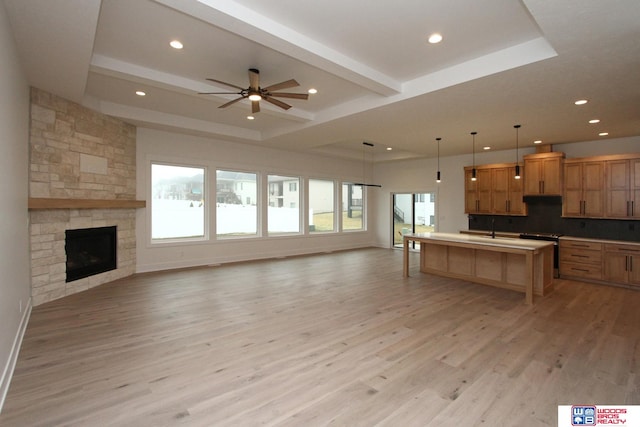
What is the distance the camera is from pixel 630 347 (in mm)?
3176

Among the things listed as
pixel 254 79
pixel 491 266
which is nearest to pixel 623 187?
pixel 491 266

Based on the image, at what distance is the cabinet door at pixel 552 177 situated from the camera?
6.66m

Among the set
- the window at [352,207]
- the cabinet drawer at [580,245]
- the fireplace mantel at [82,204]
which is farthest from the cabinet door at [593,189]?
the fireplace mantel at [82,204]

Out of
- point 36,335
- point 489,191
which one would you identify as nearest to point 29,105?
point 36,335

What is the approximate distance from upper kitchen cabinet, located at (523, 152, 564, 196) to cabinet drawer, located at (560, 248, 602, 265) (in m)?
1.26

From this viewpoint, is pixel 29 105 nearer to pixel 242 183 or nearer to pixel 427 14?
pixel 242 183

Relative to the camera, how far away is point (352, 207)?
421 inches

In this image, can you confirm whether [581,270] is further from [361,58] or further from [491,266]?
[361,58]

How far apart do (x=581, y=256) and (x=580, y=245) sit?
0.72 feet

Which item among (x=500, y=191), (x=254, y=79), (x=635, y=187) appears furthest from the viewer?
(x=500, y=191)

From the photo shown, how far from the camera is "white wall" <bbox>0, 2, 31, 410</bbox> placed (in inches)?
98.0

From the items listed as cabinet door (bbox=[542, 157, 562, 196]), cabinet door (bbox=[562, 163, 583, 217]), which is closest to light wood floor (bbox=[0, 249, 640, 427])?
cabinet door (bbox=[562, 163, 583, 217])

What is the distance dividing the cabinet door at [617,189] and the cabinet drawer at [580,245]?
27.9 inches

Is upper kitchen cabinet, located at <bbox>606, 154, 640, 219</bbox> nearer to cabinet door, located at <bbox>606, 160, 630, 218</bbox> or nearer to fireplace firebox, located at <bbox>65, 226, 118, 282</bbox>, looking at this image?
cabinet door, located at <bbox>606, 160, 630, 218</bbox>
